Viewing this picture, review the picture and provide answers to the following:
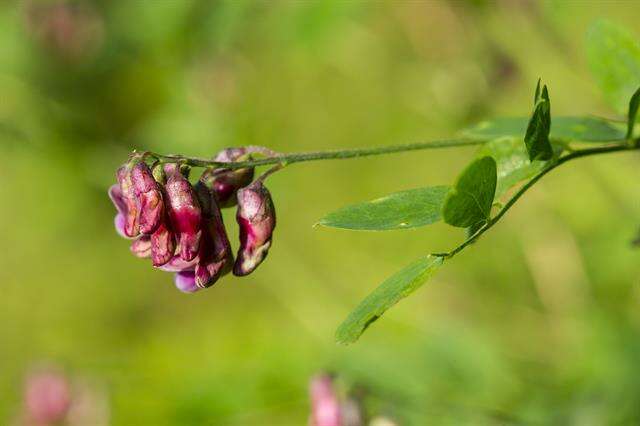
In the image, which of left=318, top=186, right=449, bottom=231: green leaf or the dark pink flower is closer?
left=318, top=186, right=449, bottom=231: green leaf

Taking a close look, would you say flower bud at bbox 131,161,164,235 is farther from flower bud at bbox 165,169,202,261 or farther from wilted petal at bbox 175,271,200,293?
wilted petal at bbox 175,271,200,293

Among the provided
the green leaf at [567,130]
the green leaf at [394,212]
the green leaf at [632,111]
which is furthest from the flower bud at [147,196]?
the green leaf at [632,111]

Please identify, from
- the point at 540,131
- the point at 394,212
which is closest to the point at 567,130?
the point at 540,131

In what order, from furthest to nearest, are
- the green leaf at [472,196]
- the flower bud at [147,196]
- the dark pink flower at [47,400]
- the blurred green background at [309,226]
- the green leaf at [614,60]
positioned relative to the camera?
the dark pink flower at [47,400], the blurred green background at [309,226], the green leaf at [614,60], the flower bud at [147,196], the green leaf at [472,196]

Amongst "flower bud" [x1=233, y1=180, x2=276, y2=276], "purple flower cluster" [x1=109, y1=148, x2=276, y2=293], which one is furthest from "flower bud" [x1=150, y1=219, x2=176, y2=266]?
"flower bud" [x1=233, y1=180, x2=276, y2=276]

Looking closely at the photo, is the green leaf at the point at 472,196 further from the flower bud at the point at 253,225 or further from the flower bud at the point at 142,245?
the flower bud at the point at 142,245

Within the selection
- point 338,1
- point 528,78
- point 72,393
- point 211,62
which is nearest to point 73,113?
point 211,62

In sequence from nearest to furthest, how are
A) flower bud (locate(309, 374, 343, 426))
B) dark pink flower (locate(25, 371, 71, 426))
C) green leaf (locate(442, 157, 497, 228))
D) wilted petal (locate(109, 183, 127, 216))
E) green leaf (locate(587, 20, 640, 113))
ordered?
1. green leaf (locate(442, 157, 497, 228))
2. wilted petal (locate(109, 183, 127, 216))
3. green leaf (locate(587, 20, 640, 113))
4. flower bud (locate(309, 374, 343, 426))
5. dark pink flower (locate(25, 371, 71, 426))
